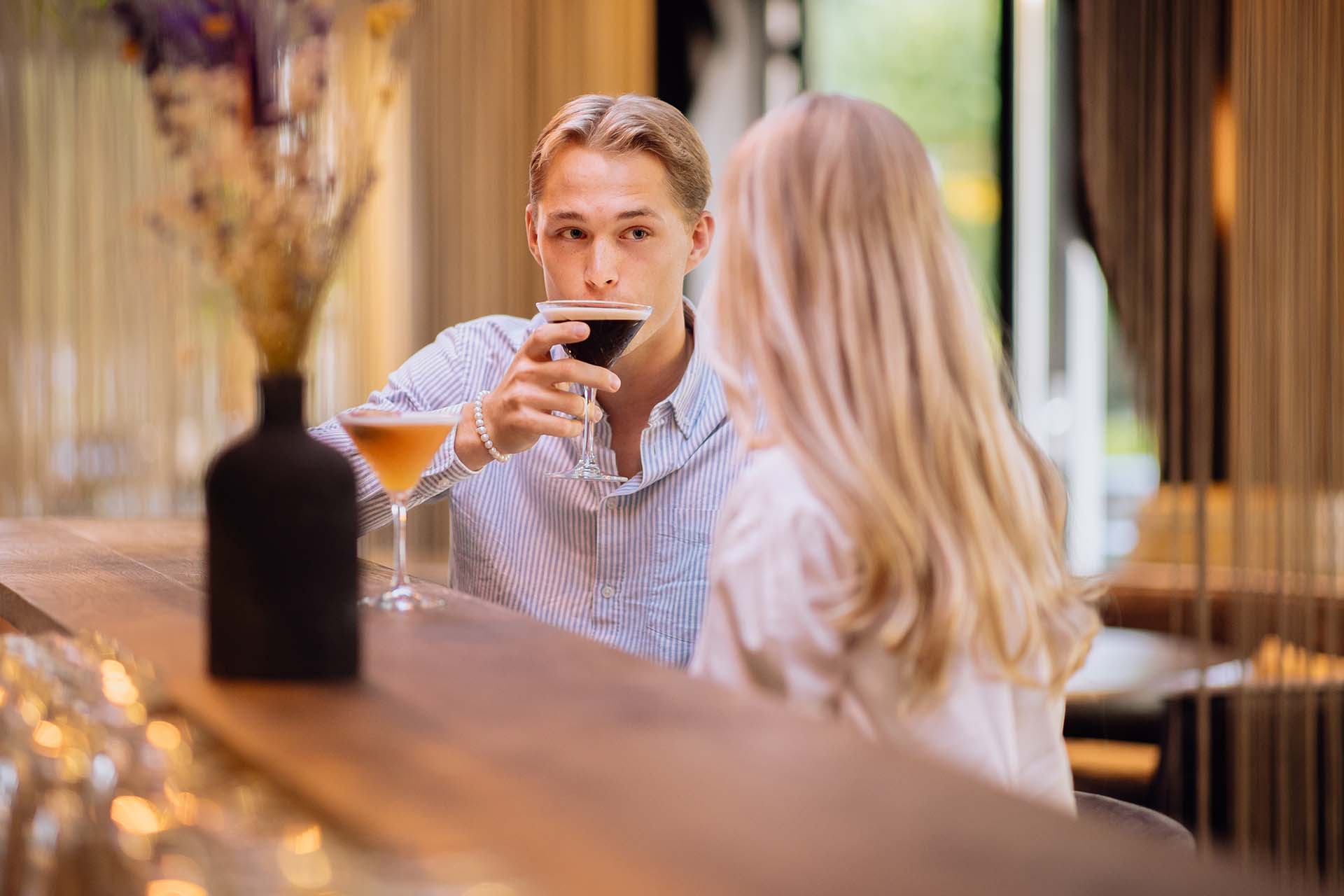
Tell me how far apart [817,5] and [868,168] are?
14.4 feet

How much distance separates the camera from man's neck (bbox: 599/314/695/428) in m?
2.39

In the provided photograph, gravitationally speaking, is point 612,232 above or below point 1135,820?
above

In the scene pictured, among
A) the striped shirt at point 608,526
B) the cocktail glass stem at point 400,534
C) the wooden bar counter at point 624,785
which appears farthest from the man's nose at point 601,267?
the wooden bar counter at point 624,785

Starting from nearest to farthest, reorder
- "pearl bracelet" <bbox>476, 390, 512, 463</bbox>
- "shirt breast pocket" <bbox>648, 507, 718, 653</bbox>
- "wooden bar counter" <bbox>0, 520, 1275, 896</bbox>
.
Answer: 1. "wooden bar counter" <bbox>0, 520, 1275, 896</bbox>
2. "pearl bracelet" <bbox>476, 390, 512, 463</bbox>
3. "shirt breast pocket" <bbox>648, 507, 718, 653</bbox>

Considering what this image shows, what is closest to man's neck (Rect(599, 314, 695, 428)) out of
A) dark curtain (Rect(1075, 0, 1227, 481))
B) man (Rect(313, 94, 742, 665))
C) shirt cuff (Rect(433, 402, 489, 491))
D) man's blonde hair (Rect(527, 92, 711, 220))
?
man (Rect(313, 94, 742, 665))

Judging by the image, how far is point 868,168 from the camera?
1.36 meters

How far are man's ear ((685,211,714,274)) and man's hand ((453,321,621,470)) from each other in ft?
2.20

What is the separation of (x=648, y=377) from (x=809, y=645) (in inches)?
48.5

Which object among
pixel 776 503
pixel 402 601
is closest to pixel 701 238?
pixel 402 601

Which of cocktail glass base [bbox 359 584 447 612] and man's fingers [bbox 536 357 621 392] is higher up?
man's fingers [bbox 536 357 621 392]

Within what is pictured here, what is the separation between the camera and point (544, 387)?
1829 millimetres

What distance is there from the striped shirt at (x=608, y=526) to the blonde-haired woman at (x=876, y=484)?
88 centimetres

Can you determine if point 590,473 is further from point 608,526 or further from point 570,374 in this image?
point 608,526

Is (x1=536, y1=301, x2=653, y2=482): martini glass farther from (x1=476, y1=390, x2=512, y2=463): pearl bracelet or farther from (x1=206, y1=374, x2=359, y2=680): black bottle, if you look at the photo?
(x1=206, y1=374, x2=359, y2=680): black bottle
